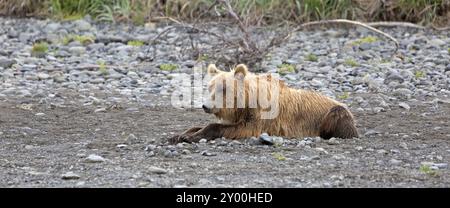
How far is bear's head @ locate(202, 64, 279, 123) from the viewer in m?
6.80

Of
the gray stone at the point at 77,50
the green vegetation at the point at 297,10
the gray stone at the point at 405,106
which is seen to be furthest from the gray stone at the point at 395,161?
the green vegetation at the point at 297,10

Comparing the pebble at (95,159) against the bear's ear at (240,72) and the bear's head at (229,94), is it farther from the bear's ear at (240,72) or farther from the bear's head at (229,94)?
the bear's ear at (240,72)

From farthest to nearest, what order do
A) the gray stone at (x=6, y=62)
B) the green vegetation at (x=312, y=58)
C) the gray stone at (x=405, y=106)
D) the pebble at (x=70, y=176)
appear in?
the green vegetation at (x=312, y=58) → the gray stone at (x=6, y=62) → the gray stone at (x=405, y=106) → the pebble at (x=70, y=176)

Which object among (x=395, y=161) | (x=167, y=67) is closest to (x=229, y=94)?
(x=395, y=161)

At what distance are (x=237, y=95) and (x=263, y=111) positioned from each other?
265mm

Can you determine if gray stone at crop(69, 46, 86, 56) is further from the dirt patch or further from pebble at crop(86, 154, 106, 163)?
pebble at crop(86, 154, 106, 163)

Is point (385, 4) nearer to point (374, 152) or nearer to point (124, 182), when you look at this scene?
point (374, 152)

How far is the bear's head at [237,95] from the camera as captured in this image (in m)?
6.80

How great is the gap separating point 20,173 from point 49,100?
312 cm

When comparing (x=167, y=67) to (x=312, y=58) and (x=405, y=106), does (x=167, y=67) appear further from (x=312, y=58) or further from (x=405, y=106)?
(x=405, y=106)

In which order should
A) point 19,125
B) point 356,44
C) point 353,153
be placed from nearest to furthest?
1. point 353,153
2. point 19,125
3. point 356,44

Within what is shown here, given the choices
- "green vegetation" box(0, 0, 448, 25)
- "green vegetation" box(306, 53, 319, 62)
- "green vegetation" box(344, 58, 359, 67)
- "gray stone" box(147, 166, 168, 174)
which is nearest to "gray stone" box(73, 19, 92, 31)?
"green vegetation" box(0, 0, 448, 25)

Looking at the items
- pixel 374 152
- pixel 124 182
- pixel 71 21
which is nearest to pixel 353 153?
pixel 374 152

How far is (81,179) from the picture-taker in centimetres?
562
